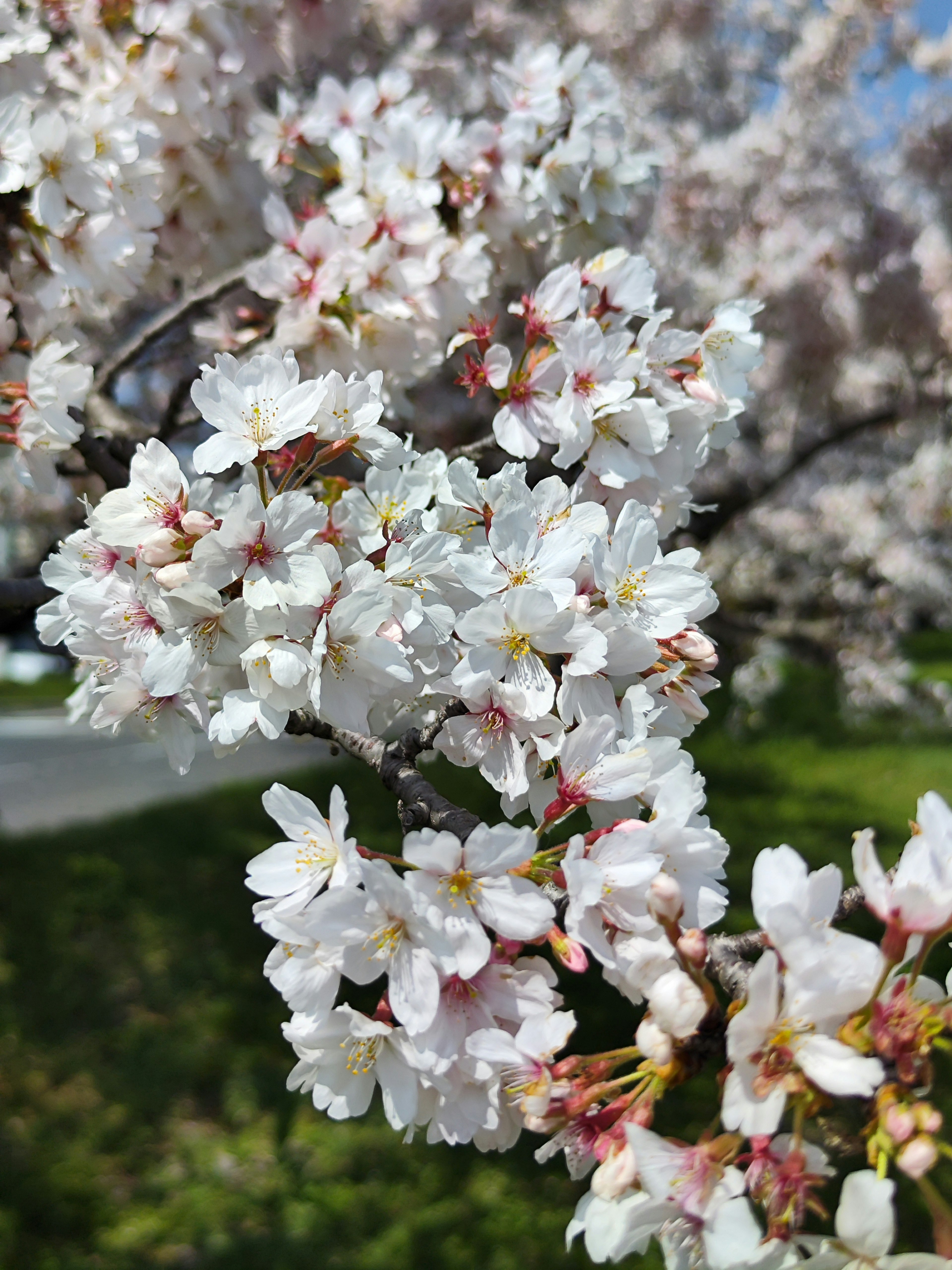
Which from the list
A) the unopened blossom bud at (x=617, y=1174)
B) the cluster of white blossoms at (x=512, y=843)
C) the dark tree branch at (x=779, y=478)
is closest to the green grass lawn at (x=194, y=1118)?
the dark tree branch at (x=779, y=478)

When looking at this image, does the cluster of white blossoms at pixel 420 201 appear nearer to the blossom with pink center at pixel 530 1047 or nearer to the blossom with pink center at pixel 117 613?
the blossom with pink center at pixel 117 613

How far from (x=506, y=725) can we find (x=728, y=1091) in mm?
509

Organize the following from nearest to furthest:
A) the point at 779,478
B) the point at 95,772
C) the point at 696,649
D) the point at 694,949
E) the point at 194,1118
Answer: the point at 694,949, the point at 696,649, the point at 194,1118, the point at 779,478, the point at 95,772

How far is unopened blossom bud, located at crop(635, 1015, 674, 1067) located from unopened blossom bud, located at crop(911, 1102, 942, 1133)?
224mm

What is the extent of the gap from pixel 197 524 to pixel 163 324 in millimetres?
1442

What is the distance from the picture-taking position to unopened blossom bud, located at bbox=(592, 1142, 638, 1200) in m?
0.89

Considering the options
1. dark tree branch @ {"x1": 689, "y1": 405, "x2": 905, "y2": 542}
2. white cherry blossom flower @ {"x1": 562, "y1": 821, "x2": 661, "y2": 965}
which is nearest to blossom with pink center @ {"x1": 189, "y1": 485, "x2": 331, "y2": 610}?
white cherry blossom flower @ {"x1": 562, "y1": 821, "x2": 661, "y2": 965}

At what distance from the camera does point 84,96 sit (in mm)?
2322

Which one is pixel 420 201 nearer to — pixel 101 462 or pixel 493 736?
pixel 101 462

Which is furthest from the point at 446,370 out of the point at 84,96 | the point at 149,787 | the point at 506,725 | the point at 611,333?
the point at 149,787

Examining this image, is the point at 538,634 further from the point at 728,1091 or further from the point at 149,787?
the point at 149,787

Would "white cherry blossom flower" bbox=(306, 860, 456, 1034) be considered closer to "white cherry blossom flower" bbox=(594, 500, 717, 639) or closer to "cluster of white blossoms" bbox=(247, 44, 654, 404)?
"white cherry blossom flower" bbox=(594, 500, 717, 639)

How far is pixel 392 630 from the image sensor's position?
45.5 inches

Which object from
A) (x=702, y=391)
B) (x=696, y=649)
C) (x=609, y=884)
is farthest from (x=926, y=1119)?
(x=702, y=391)
